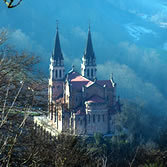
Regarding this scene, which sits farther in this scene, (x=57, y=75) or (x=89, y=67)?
(x=89, y=67)

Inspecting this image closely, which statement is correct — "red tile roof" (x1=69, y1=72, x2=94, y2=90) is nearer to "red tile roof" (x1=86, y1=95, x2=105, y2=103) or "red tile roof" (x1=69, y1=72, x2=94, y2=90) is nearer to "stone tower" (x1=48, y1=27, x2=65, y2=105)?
"stone tower" (x1=48, y1=27, x2=65, y2=105)

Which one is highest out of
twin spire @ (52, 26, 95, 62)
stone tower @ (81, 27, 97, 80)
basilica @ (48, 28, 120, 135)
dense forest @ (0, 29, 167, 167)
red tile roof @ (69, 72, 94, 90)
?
twin spire @ (52, 26, 95, 62)

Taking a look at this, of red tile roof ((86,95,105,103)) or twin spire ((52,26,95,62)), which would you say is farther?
twin spire ((52,26,95,62))

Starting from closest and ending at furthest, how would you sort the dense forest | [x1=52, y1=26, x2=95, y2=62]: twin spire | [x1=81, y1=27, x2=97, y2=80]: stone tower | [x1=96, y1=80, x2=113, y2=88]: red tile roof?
the dense forest, [x1=96, y1=80, x2=113, y2=88]: red tile roof, [x1=52, y1=26, x2=95, y2=62]: twin spire, [x1=81, y1=27, x2=97, y2=80]: stone tower

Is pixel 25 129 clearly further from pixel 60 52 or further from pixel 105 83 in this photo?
pixel 60 52

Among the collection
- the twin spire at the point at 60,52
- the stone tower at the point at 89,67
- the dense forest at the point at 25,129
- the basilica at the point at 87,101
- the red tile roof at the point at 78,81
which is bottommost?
the dense forest at the point at 25,129

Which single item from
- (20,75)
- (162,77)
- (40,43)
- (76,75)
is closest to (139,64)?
(162,77)

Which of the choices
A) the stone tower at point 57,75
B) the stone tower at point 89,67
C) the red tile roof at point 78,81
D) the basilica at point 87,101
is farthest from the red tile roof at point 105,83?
the stone tower at point 57,75

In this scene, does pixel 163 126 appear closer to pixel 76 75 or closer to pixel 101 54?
pixel 76 75

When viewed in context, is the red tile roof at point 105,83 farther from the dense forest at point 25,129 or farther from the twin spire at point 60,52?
the dense forest at point 25,129

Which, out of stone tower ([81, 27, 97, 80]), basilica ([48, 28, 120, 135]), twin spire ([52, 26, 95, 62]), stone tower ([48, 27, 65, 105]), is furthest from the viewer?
stone tower ([81, 27, 97, 80])

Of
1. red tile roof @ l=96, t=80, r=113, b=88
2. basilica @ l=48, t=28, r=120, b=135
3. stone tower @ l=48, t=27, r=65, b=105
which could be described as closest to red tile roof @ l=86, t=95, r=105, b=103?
basilica @ l=48, t=28, r=120, b=135

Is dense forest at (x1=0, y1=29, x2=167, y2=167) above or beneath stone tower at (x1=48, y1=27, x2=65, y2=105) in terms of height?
beneath

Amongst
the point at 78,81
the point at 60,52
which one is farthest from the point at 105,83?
the point at 60,52
